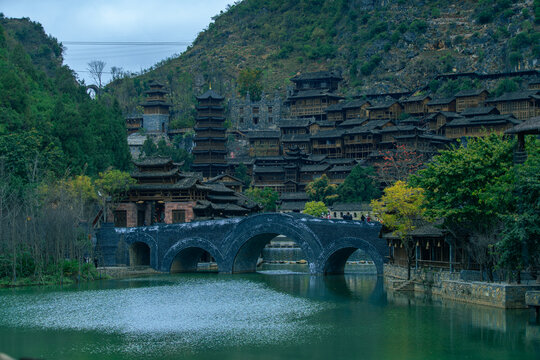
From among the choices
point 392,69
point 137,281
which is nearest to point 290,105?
point 392,69

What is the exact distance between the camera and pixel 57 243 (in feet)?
162

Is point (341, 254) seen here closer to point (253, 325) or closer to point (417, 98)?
point (253, 325)

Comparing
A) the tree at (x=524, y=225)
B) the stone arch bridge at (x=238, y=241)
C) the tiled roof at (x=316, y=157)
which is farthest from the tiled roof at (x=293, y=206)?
the tree at (x=524, y=225)

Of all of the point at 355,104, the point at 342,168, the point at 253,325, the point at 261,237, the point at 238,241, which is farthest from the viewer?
the point at 355,104

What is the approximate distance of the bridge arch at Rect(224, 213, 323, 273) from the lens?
173ft

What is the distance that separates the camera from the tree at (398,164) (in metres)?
79.9

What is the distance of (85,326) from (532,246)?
64.0ft

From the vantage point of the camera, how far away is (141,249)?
61844mm

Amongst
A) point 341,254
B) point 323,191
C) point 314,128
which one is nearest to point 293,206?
point 323,191

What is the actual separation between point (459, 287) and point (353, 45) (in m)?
99.3

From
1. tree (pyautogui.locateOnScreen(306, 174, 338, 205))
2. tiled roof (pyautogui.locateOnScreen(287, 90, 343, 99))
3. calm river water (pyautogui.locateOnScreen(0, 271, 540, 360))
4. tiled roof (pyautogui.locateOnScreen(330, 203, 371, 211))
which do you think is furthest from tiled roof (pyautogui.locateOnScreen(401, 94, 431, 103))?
calm river water (pyautogui.locateOnScreen(0, 271, 540, 360))

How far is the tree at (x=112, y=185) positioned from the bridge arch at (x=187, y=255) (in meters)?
9.44

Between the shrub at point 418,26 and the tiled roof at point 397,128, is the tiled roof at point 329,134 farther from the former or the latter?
the shrub at point 418,26

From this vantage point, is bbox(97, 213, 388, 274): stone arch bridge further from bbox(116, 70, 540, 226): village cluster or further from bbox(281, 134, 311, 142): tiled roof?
bbox(281, 134, 311, 142): tiled roof
